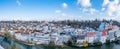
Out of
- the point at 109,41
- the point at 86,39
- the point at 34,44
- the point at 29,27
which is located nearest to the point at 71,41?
the point at 86,39

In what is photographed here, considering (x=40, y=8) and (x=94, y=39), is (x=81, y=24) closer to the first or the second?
(x=94, y=39)

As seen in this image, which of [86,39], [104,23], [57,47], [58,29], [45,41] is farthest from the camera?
[104,23]

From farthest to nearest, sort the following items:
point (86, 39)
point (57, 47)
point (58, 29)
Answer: point (58, 29), point (86, 39), point (57, 47)

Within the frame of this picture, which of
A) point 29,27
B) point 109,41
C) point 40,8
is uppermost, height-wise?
point 40,8

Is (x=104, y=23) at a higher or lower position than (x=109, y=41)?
higher

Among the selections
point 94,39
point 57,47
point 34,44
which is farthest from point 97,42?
point 34,44

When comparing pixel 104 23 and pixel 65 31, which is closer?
pixel 65 31

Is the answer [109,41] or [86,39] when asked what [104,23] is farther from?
[86,39]

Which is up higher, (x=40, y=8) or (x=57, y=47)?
(x=40, y=8)

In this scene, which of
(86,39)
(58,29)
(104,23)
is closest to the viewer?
(86,39)
